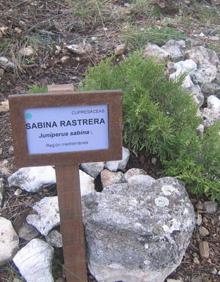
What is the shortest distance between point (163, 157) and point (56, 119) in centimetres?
87

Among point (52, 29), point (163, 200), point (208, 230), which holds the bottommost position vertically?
point (208, 230)

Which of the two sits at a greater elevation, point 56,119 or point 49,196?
point 56,119

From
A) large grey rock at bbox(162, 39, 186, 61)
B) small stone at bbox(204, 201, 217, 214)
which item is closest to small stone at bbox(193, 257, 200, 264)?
small stone at bbox(204, 201, 217, 214)

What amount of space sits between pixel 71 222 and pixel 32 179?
488mm

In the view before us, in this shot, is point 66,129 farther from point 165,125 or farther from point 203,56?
point 203,56

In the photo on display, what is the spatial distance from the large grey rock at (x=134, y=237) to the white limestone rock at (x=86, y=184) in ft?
0.57

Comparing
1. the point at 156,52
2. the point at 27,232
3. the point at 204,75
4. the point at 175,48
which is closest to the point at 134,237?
the point at 27,232

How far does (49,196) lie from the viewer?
7.84 feet

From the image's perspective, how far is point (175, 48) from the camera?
3736mm

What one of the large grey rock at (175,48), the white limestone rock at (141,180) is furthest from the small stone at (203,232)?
the large grey rock at (175,48)

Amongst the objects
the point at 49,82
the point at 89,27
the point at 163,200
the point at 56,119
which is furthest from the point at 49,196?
the point at 89,27

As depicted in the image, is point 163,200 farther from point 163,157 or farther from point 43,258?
point 43,258

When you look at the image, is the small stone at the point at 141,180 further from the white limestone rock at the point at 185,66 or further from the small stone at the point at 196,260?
the white limestone rock at the point at 185,66

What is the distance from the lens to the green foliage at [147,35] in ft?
12.4
